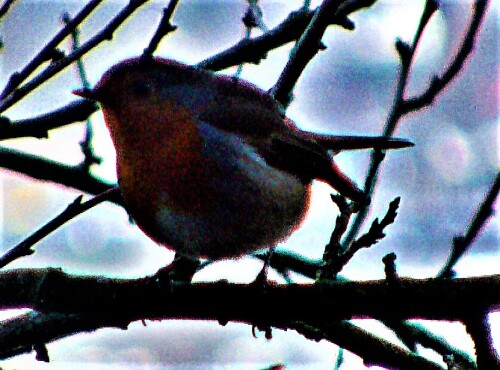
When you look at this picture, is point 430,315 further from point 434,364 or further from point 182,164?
point 182,164

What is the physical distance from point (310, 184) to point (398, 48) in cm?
64

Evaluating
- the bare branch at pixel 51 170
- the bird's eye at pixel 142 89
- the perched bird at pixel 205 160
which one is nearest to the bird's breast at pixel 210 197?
the perched bird at pixel 205 160

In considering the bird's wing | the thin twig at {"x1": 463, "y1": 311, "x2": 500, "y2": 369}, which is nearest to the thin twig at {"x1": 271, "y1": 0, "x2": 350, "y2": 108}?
the bird's wing

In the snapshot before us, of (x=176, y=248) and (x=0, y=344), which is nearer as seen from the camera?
(x=0, y=344)

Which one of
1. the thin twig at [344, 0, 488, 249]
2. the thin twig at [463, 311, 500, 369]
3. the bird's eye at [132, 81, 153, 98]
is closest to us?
the thin twig at [463, 311, 500, 369]

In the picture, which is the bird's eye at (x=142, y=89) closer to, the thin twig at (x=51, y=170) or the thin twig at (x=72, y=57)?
the thin twig at (x=51, y=170)

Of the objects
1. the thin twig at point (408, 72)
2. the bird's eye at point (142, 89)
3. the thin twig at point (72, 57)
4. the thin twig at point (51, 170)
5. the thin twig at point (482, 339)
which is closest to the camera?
the thin twig at point (482, 339)

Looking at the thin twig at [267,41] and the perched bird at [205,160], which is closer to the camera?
the perched bird at [205,160]

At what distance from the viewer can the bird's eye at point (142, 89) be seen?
1.85 m

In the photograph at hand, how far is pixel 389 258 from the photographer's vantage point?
4.03 feet

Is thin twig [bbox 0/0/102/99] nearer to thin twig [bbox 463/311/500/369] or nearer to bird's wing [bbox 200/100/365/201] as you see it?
bird's wing [bbox 200/100/365/201]

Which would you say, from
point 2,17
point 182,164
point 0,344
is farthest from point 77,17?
point 0,344

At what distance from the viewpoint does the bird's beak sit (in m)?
1.68

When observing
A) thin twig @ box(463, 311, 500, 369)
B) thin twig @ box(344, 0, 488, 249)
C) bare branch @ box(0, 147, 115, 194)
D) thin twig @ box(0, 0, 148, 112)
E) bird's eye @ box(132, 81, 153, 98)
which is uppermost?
bird's eye @ box(132, 81, 153, 98)
